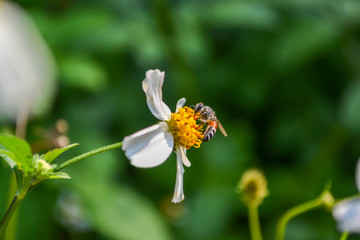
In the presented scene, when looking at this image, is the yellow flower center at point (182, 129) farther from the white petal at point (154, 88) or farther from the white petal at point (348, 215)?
the white petal at point (348, 215)

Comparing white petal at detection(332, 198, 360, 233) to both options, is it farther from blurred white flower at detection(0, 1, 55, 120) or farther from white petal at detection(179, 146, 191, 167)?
blurred white flower at detection(0, 1, 55, 120)

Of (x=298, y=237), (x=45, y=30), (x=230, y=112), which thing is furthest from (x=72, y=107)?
(x=298, y=237)

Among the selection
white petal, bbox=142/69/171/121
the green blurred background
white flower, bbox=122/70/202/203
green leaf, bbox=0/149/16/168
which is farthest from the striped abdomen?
the green blurred background

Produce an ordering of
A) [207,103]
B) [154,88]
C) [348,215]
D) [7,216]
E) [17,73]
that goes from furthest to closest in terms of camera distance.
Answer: [207,103] < [348,215] < [17,73] < [154,88] < [7,216]

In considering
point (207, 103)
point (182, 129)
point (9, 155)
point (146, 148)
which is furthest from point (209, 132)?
point (207, 103)

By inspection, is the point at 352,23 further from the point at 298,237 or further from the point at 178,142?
the point at 178,142

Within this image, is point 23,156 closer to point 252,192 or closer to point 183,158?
point 183,158

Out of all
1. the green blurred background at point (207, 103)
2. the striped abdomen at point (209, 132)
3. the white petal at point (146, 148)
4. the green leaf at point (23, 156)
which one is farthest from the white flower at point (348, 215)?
the green blurred background at point (207, 103)

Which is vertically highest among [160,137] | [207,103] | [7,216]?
[207,103]
